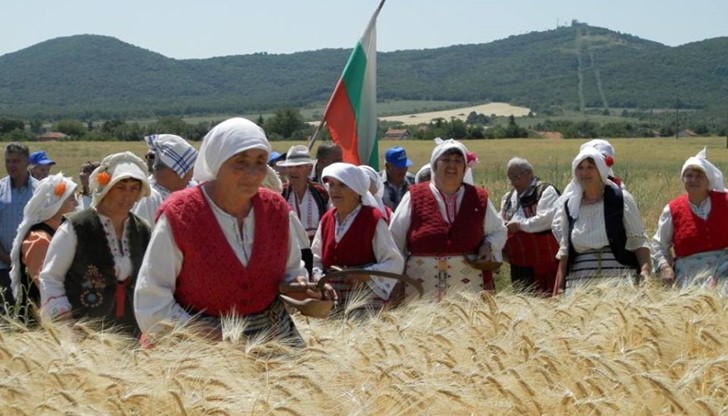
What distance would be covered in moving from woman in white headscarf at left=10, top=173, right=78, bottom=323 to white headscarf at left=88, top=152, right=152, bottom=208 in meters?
0.63

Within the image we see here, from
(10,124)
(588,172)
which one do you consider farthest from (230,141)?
(10,124)

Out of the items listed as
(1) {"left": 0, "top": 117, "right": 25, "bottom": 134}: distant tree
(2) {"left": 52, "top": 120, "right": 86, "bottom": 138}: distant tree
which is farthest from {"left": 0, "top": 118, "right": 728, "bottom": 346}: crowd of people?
(2) {"left": 52, "top": 120, "right": 86, "bottom": 138}: distant tree

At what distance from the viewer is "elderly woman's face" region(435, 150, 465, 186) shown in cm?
700

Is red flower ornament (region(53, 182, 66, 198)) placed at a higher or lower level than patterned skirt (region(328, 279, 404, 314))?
higher

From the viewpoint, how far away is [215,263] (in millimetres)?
4117

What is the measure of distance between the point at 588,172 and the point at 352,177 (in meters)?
1.72

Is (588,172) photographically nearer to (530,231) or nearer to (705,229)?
(705,229)

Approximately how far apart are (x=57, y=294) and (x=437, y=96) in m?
180

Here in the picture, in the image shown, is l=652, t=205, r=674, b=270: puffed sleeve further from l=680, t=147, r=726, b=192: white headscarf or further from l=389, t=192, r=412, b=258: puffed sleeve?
l=389, t=192, r=412, b=258: puffed sleeve

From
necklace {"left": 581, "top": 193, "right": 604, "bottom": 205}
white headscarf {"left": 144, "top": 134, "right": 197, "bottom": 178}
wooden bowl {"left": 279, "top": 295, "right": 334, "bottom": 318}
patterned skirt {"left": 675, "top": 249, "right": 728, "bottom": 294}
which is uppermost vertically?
white headscarf {"left": 144, "top": 134, "right": 197, "bottom": 178}

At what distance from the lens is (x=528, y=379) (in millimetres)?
3545

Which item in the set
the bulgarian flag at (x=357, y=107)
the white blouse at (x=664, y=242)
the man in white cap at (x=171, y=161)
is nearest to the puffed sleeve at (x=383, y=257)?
the man in white cap at (x=171, y=161)

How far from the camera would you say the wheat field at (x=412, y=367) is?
127 inches

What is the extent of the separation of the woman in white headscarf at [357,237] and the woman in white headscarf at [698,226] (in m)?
2.39
